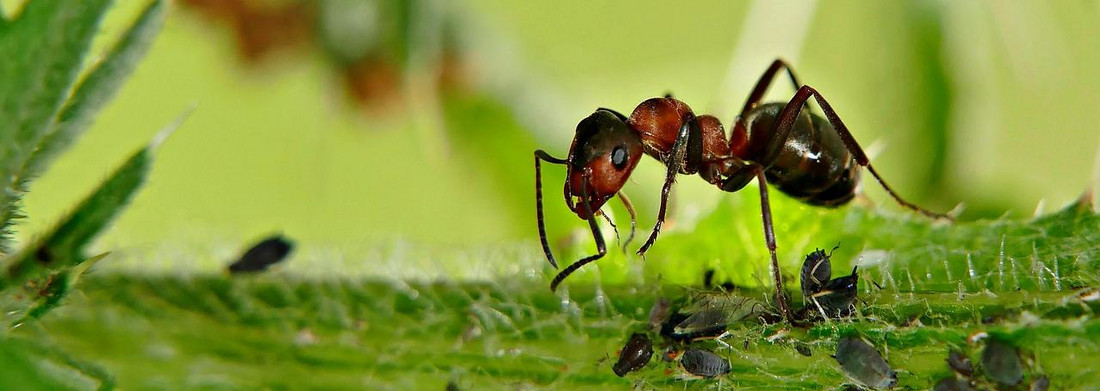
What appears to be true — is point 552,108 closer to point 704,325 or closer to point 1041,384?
point 704,325

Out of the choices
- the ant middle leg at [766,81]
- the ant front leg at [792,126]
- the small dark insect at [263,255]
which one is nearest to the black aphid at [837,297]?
the ant front leg at [792,126]

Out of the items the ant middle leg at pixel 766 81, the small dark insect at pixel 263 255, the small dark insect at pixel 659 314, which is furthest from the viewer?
the ant middle leg at pixel 766 81

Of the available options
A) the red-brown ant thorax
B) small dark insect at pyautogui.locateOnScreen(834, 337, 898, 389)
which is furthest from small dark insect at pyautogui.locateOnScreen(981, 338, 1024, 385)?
the red-brown ant thorax

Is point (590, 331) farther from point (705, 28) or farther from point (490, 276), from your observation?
point (705, 28)

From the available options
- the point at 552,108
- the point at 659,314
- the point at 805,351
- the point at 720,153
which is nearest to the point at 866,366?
the point at 805,351

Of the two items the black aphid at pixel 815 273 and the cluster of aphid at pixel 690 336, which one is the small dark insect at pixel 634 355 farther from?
the black aphid at pixel 815 273

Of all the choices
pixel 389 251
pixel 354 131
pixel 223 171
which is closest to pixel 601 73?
pixel 354 131

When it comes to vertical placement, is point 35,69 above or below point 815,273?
above
